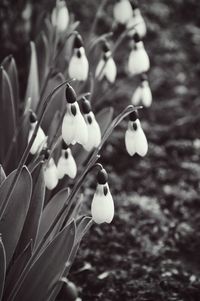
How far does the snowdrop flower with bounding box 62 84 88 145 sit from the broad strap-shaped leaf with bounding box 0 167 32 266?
227mm

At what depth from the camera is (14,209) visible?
5.88ft

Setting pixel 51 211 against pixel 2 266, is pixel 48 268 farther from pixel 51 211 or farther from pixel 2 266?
pixel 51 211

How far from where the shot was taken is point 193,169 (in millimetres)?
3258

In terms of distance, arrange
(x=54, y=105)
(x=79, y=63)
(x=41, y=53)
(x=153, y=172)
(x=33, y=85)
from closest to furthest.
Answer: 1. (x=79, y=63)
2. (x=54, y=105)
3. (x=33, y=85)
4. (x=41, y=53)
5. (x=153, y=172)

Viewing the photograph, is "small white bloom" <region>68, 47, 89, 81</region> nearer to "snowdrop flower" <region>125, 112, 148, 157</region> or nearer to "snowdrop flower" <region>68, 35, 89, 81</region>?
"snowdrop flower" <region>68, 35, 89, 81</region>

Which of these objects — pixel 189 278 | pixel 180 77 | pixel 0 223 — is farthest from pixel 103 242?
pixel 180 77

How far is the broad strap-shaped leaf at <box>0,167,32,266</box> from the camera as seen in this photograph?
1775mm

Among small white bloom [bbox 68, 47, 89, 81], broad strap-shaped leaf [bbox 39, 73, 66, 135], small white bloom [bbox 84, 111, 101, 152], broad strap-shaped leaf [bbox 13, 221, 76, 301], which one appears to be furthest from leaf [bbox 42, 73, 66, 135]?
broad strap-shaped leaf [bbox 13, 221, 76, 301]

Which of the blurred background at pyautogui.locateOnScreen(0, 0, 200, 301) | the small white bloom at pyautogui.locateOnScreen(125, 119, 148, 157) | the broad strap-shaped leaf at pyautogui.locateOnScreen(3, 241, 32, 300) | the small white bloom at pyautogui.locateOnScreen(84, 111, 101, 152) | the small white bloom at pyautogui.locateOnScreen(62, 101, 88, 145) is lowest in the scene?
the blurred background at pyautogui.locateOnScreen(0, 0, 200, 301)

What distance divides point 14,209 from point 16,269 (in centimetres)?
21

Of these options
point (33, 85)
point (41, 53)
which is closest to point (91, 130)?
point (33, 85)

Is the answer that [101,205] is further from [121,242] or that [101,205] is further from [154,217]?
[154,217]

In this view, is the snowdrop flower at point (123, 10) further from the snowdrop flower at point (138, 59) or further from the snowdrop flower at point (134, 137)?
the snowdrop flower at point (134, 137)

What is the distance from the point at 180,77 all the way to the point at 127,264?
194 centimetres
